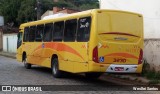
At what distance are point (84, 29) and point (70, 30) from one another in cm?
140

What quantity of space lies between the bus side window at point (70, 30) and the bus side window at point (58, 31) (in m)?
0.48

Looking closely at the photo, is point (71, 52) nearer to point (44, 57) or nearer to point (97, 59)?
point (97, 59)

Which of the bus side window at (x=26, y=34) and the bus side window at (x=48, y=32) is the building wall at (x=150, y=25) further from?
the bus side window at (x=26, y=34)

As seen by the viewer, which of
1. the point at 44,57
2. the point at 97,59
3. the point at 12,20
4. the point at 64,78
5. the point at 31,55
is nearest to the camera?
the point at 97,59

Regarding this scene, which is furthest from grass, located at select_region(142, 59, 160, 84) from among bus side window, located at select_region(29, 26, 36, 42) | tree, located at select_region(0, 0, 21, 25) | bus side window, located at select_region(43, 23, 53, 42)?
tree, located at select_region(0, 0, 21, 25)

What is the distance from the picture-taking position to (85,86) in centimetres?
1398

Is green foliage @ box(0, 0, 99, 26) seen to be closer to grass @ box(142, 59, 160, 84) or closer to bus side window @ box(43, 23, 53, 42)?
bus side window @ box(43, 23, 53, 42)

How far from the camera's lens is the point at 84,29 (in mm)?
14289

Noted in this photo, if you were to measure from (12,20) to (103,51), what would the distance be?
51.5 m

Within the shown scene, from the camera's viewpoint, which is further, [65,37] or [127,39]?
[65,37]

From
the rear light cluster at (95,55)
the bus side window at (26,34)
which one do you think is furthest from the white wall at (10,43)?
the rear light cluster at (95,55)

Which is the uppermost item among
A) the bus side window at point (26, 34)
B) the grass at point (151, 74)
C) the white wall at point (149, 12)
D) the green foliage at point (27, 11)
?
the green foliage at point (27, 11)

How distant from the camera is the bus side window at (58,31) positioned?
1653 cm

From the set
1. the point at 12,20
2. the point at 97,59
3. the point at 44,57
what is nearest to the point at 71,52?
the point at 97,59
